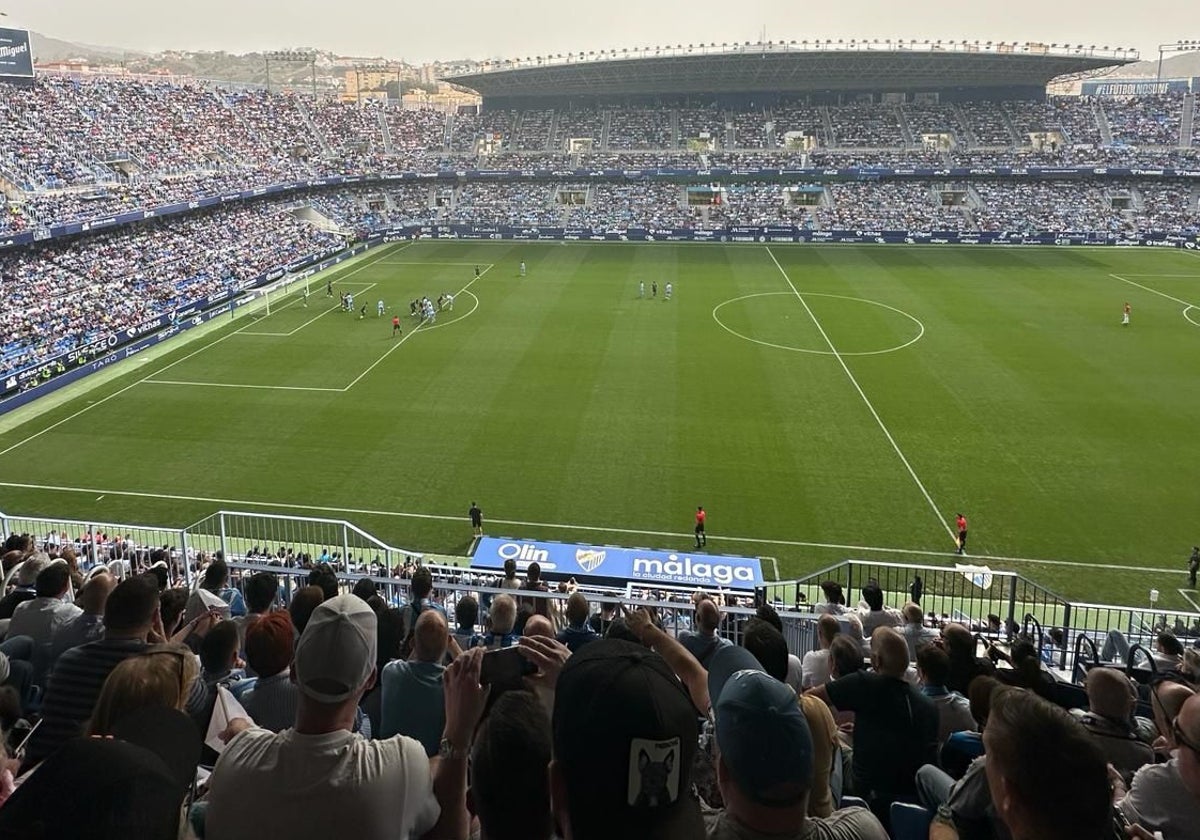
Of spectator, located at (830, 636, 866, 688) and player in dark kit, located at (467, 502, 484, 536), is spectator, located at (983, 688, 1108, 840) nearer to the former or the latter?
spectator, located at (830, 636, 866, 688)

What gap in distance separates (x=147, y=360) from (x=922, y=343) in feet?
116

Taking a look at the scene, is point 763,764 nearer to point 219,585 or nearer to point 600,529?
point 219,585

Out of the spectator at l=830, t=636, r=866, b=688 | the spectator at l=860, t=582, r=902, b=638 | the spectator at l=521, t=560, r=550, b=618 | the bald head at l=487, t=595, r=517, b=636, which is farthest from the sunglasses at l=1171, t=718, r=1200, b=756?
the spectator at l=860, t=582, r=902, b=638

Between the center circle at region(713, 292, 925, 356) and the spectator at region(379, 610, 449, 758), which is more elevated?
the spectator at region(379, 610, 449, 758)

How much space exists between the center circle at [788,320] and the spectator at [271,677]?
3407cm

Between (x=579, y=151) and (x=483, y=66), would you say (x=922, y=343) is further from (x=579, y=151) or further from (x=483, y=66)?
(x=483, y=66)

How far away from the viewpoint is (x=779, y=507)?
911 inches


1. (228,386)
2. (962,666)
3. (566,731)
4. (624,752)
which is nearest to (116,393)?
(228,386)

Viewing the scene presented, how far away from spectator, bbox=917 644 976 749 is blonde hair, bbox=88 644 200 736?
491cm

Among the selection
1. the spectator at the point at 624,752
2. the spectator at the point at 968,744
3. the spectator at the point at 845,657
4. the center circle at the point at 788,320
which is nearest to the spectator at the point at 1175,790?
the spectator at the point at 968,744

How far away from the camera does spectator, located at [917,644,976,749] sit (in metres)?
6.02

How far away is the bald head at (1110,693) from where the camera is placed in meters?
5.12

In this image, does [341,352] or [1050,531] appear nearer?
[1050,531]

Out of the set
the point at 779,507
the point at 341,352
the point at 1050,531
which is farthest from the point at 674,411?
the point at 341,352
